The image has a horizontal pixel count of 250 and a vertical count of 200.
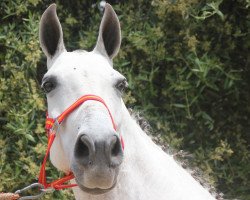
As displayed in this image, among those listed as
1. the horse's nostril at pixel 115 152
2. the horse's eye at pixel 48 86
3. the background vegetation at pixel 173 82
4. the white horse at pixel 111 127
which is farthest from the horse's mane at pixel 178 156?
the background vegetation at pixel 173 82

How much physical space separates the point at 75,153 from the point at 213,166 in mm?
2196

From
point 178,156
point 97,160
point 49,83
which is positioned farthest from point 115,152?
point 178,156

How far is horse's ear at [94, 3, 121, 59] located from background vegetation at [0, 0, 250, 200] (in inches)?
52.6

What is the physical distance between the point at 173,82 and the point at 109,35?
59.9 inches

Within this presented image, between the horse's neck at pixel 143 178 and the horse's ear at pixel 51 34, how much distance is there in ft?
1.66

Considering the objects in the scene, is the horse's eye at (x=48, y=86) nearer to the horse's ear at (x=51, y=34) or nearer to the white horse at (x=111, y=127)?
the white horse at (x=111, y=127)

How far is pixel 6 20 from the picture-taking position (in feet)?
15.4

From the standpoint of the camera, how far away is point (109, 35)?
298cm

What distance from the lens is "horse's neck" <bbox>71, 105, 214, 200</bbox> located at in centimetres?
267

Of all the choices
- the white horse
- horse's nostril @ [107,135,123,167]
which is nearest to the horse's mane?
the white horse

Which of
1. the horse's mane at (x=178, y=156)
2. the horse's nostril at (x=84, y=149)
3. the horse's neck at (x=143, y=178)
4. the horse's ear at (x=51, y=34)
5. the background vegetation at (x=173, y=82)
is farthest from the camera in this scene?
the background vegetation at (x=173, y=82)

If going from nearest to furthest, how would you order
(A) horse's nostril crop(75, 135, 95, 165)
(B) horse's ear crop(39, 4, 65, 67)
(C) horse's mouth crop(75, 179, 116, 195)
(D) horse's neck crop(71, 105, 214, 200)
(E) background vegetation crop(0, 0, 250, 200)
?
(A) horse's nostril crop(75, 135, 95, 165) → (C) horse's mouth crop(75, 179, 116, 195) → (D) horse's neck crop(71, 105, 214, 200) → (B) horse's ear crop(39, 4, 65, 67) → (E) background vegetation crop(0, 0, 250, 200)

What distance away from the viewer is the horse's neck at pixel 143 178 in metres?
2.67

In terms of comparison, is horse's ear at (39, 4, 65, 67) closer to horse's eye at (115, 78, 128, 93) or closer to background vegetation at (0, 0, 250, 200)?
horse's eye at (115, 78, 128, 93)
